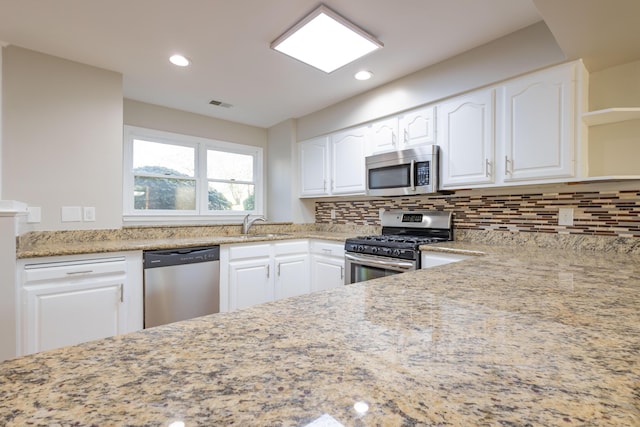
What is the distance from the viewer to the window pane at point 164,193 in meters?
3.26

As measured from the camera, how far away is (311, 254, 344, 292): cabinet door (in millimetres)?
2938

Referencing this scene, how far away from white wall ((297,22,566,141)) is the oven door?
1.31m

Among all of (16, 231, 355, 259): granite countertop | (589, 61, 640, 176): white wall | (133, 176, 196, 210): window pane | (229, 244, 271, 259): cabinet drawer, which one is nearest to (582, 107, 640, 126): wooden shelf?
(589, 61, 640, 176): white wall

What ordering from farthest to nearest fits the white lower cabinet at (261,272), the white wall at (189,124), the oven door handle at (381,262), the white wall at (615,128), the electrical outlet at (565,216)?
the white wall at (189,124), the white lower cabinet at (261,272), the oven door handle at (381,262), the electrical outlet at (565,216), the white wall at (615,128)

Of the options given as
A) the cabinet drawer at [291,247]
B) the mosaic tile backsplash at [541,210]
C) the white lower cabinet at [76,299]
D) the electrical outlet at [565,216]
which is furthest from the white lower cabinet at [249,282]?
the electrical outlet at [565,216]

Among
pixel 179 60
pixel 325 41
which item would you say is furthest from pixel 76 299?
pixel 325 41

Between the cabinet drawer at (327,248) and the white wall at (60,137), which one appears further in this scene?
the cabinet drawer at (327,248)

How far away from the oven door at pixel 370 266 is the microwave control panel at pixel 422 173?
0.68 m

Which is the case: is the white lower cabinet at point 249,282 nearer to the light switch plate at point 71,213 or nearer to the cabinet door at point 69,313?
the cabinet door at point 69,313

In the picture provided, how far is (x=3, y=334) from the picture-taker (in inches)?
66.7

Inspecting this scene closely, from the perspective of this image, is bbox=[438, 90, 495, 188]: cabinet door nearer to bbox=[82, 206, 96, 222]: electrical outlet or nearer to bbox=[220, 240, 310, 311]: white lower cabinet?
bbox=[220, 240, 310, 311]: white lower cabinet

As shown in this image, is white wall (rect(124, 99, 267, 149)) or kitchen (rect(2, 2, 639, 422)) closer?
kitchen (rect(2, 2, 639, 422))

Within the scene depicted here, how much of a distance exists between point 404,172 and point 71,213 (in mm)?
2659

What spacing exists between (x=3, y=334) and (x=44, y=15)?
1867 millimetres
